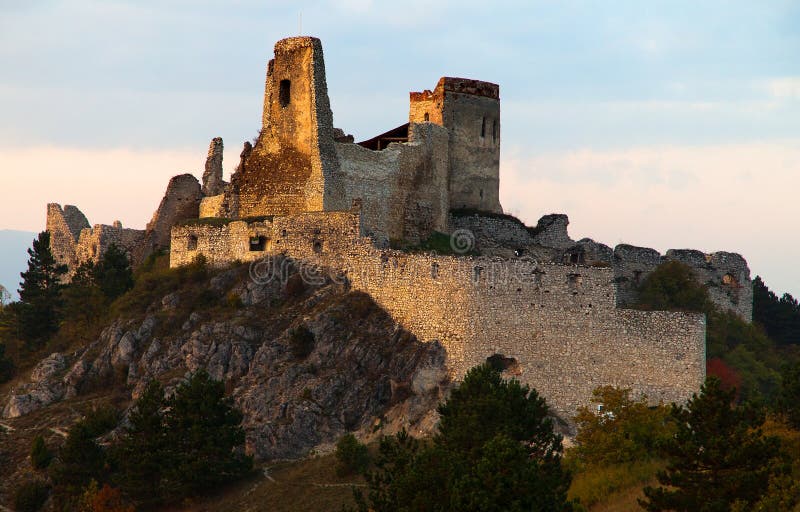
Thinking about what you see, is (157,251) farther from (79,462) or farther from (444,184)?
(79,462)

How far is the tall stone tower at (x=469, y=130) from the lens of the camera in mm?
69562

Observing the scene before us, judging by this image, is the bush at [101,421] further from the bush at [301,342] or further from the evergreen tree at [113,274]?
the evergreen tree at [113,274]

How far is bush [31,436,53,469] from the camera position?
54.8 m

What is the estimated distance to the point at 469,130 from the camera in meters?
70.1

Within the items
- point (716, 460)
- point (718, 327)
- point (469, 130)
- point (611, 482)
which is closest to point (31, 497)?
point (611, 482)

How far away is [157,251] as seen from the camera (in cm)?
6956

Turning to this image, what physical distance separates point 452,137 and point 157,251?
45.9ft

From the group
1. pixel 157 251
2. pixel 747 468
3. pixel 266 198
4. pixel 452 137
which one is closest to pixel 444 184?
pixel 452 137

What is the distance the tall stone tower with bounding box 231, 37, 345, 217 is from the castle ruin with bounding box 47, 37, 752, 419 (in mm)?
63

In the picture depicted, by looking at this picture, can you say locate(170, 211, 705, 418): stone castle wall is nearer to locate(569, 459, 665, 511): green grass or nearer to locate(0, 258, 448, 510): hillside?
locate(0, 258, 448, 510): hillside

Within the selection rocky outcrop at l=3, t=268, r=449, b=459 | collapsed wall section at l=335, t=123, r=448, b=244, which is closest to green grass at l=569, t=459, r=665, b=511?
rocky outcrop at l=3, t=268, r=449, b=459

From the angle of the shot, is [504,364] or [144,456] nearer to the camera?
[144,456]

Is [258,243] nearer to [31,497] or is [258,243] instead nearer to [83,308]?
[83,308]

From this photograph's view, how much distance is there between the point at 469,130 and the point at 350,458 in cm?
2355
